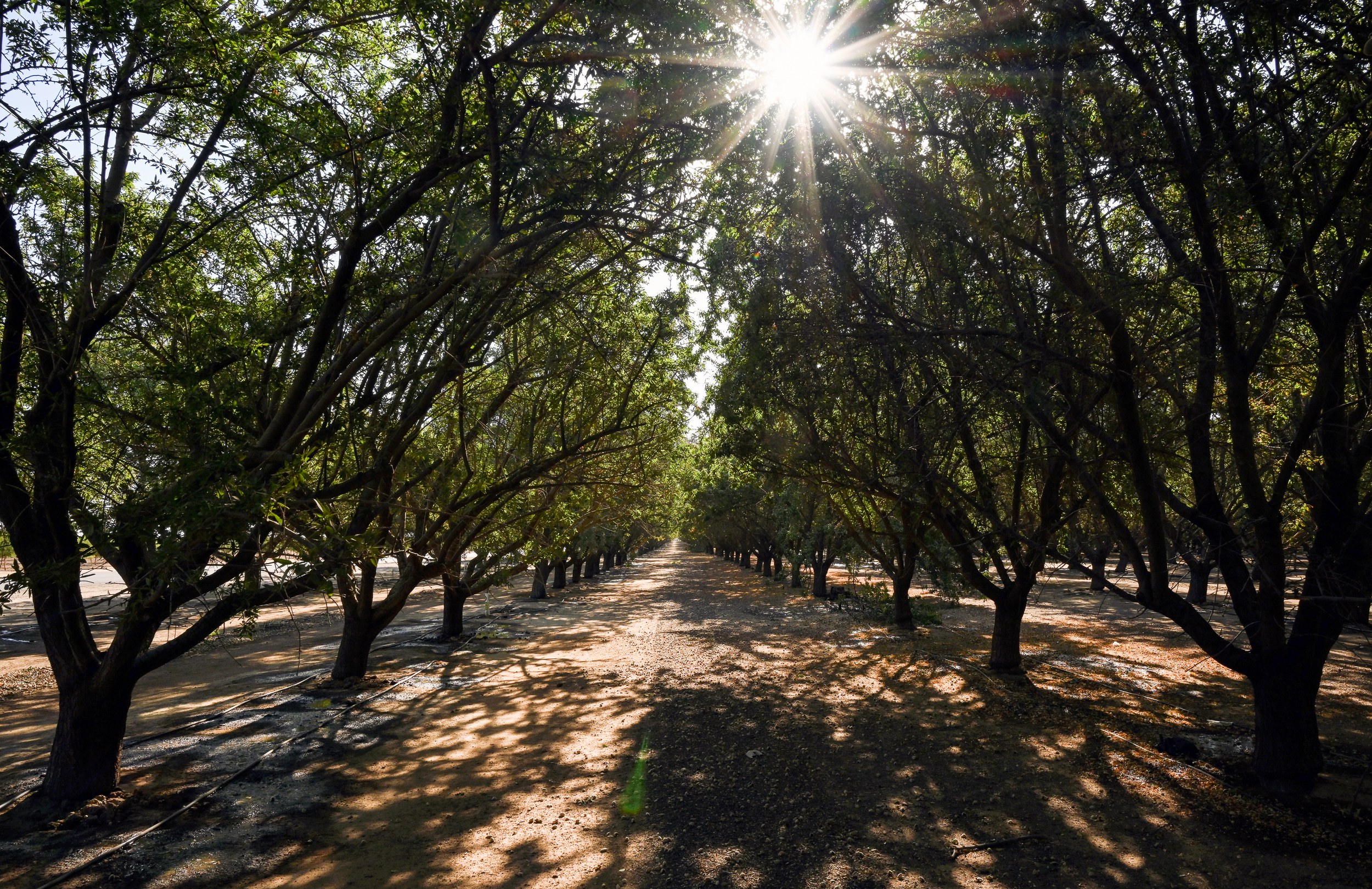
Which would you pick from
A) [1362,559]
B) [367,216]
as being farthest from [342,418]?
[1362,559]

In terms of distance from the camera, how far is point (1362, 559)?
7375mm

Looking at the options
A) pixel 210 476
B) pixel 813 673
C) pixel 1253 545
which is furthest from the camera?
pixel 813 673

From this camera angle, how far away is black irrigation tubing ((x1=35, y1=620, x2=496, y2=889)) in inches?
255

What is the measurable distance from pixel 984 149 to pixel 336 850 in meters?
9.82

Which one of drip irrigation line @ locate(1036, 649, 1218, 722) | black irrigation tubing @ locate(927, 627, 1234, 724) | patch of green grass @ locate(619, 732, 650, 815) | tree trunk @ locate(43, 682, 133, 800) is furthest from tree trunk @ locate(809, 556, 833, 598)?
tree trunk @ locate(43, 682, 133, 800)

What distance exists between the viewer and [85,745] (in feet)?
26.4

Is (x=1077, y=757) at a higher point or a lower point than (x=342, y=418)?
lower

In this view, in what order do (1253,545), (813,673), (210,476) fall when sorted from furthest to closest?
(813,673), (1253,545), (210,476)

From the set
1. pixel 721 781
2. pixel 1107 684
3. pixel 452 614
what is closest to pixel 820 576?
pixel 452 614

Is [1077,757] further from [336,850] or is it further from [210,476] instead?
[210,476]

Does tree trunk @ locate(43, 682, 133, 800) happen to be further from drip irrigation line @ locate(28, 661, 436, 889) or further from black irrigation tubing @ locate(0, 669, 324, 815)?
drip irrigation line @ locate(28, 661, 436, 889)

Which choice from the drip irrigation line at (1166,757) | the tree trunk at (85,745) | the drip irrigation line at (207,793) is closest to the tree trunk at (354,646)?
the drip irrigation line at (207,793)

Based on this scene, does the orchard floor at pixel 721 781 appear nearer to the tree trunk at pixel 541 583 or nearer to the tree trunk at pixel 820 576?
the tree trunk at pixel 820 576

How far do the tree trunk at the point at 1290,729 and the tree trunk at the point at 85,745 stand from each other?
1194cm
